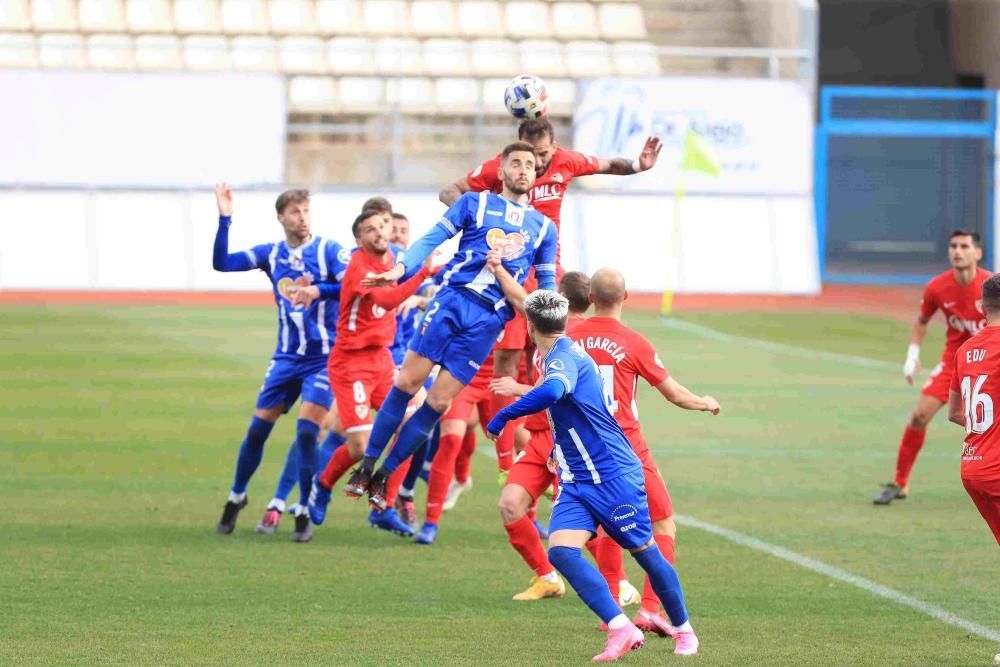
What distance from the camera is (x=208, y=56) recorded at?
33688 millimetres

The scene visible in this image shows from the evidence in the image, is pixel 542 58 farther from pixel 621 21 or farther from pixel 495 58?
pixel 621 21

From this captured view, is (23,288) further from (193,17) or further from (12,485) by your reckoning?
(12,485)

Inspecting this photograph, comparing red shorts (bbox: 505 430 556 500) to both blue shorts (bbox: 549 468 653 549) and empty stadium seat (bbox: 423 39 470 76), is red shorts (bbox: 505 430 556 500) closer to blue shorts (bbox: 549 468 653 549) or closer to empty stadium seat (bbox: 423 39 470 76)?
blue shorts (bbox: 549 468 653 549)

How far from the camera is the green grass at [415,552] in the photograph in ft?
24.8

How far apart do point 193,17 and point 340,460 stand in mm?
26354

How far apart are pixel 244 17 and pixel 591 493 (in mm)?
29345

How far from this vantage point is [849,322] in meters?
27.8

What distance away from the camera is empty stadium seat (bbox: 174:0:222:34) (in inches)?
1366

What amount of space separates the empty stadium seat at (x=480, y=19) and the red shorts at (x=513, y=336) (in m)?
26.4

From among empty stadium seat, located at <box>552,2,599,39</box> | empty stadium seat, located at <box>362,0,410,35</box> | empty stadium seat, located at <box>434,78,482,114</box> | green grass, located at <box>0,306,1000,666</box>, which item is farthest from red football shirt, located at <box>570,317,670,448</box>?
empty stadium seat, located at <box>552,2,599,39</box>

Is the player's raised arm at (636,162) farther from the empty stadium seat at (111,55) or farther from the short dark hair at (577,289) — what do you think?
the empty stadium seat at (111,55)

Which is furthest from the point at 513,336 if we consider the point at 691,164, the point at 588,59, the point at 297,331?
the point at 588,59

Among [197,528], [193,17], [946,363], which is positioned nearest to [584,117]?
[193,17]

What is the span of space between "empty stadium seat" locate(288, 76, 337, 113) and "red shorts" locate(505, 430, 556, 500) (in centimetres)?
2494
